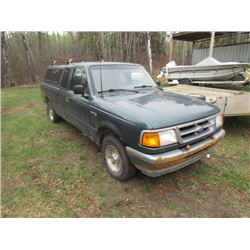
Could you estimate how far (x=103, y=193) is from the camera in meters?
2.92

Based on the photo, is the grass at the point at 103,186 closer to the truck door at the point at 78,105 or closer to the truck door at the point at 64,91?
the truck door at the point at 78,105

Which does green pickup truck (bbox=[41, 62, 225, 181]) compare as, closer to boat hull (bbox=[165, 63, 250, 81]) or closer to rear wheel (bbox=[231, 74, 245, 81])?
boat hull (bbox=[165, 63, 250, 81])

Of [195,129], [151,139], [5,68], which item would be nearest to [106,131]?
[151,139]

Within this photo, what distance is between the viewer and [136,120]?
2.45 meters

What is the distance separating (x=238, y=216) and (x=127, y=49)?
65.1 feet

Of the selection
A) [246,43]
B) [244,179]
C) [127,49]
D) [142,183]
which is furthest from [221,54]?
[142,183]

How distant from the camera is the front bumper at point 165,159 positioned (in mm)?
2336

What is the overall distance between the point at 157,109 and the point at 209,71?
8.43 meters

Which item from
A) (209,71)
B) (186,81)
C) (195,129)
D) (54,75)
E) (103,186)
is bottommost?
(103,186)

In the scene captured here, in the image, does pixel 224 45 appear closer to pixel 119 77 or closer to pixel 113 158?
pixel 119 77

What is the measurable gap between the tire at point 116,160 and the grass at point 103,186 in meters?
0.16

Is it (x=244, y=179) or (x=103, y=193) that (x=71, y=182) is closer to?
(x=103, y=193)

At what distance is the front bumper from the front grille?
119 mm

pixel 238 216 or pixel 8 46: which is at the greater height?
pixel 8 46
